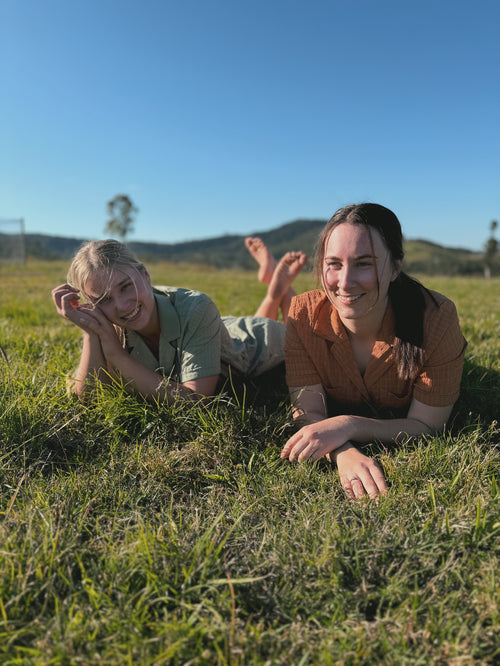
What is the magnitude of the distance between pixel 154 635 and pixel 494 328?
17.0 ft

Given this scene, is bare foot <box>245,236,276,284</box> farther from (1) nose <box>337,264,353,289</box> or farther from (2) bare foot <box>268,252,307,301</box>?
(1) nose <box>337,264,353,289</box>

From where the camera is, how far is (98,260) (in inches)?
104

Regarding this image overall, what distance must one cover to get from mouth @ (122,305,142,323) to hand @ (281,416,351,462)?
1.17 m

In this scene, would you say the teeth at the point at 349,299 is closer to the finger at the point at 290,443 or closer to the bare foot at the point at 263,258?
the finger at the point at 290,443

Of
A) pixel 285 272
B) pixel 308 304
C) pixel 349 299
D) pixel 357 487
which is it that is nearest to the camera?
pixel 357 487

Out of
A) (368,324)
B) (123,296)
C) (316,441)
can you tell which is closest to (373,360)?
(368,324)

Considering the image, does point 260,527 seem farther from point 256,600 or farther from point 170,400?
point 170,400

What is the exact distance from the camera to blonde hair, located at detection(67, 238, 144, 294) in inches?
103

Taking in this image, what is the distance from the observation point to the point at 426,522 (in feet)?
5.67

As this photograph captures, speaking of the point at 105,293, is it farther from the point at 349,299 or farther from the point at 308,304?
the point at 349,299

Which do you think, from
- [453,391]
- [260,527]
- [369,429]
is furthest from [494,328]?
[260,527]

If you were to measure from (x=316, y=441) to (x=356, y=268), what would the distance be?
88cm

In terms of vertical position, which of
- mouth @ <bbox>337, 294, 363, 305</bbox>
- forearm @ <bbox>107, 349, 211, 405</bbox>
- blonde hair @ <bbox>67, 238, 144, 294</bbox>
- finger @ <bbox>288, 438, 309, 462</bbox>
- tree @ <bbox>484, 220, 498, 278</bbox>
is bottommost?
finger @ <bbox>288, 438, 309, 462</bbox>

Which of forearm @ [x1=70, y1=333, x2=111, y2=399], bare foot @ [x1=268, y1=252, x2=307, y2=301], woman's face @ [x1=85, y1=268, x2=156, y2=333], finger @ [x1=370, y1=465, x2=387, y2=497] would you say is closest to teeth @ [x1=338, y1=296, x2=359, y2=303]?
finger @ [x1=370, y1=465, x2=387, y2=497]
